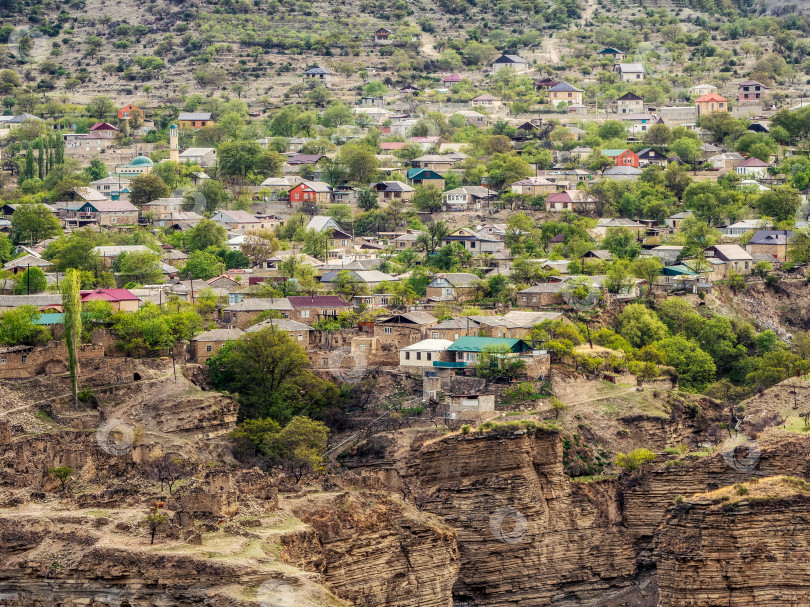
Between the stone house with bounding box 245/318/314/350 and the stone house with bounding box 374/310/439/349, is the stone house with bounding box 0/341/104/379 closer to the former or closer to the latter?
the stone house with bounding box 245/318/314/350

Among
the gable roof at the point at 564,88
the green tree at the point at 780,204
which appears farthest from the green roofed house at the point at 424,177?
the gable roof at the point at 564,88

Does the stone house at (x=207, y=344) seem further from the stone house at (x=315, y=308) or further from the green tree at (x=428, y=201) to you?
the green tree at (x=428, y=201)

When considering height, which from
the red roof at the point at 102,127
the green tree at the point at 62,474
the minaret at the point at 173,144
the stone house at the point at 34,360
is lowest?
the red roof at the point at 102,127

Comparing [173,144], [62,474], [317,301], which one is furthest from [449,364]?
[173,144]

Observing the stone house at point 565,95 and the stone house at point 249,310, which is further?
the stone house at point 565,95

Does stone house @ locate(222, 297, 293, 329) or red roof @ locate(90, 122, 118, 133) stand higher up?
stone house @ locate(222, 297, 293, 329)

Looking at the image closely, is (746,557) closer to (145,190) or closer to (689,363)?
(689,363)

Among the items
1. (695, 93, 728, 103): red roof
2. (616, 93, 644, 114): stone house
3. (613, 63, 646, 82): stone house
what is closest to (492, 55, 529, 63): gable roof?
Result: (613, 63, 646, 82): stone house
